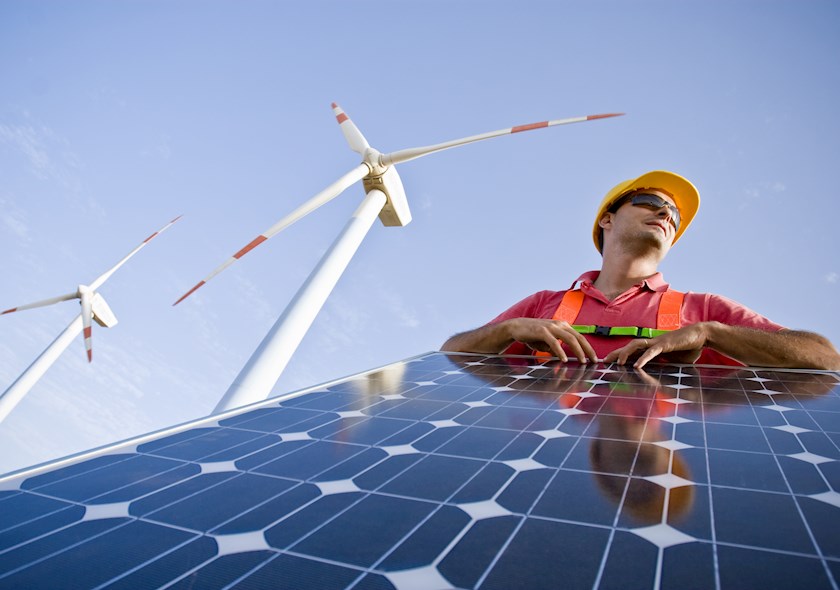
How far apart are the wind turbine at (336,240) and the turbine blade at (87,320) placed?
37.7 feet

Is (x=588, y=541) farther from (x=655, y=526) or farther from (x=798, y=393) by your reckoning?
(x=798, y=393)

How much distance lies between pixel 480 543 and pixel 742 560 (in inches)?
22.8

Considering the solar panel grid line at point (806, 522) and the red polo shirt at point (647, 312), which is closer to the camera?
the solar panel grid line at point (806, 522)

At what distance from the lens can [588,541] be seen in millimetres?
1317

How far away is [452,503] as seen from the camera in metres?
1.60

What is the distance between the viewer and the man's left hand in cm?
442

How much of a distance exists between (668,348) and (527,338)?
1.27 metres

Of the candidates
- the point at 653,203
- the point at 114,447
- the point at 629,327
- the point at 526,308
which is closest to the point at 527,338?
the point at 629,327

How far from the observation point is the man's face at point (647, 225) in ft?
22.8

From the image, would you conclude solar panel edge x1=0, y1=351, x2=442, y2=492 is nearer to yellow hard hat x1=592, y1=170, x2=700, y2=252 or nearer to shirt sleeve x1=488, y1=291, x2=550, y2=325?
shirt sleeve x1=488, y1=291, x2=550, y2=325

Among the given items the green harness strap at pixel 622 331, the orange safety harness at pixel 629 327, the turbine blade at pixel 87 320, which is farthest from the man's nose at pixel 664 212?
the turbine blade at pixel 87 320

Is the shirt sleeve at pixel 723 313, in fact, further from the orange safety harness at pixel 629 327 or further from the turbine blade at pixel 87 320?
the turbine blade at pixel 87 320

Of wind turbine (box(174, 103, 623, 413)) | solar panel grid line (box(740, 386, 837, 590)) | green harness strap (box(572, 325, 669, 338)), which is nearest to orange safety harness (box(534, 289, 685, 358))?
green harness strap (box(572, 325, 669, 338))

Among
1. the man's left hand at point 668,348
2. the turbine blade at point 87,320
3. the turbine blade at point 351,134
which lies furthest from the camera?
the turbine blade at point 87,320
